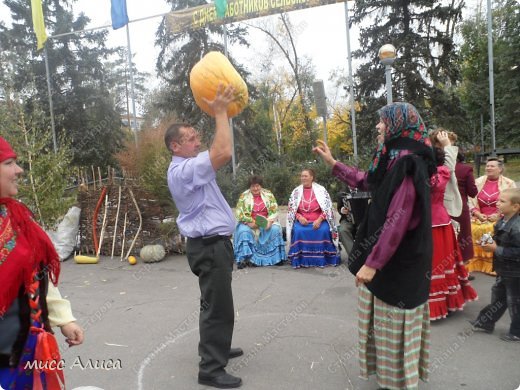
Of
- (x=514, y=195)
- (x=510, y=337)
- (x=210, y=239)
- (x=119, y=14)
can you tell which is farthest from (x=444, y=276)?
(x=119, y=14)

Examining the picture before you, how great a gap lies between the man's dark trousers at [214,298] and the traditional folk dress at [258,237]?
378 cm

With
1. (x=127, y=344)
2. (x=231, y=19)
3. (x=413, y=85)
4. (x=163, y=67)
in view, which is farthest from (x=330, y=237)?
(x=163, y=67)

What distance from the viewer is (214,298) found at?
3084mm

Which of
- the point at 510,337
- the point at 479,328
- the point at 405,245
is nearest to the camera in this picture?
the point at 405,245

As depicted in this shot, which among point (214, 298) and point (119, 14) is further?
point (119, 14)

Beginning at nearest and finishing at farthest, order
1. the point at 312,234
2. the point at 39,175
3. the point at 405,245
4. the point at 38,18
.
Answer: the point at 405,245, the point at 312,234, the point at 39,175, the point at 38,18

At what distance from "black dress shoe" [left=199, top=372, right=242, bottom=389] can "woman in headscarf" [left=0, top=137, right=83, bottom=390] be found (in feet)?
4.80

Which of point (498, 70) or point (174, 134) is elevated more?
point (498, 70)

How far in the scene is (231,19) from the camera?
13883 mm

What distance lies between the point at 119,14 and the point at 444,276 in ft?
45.3

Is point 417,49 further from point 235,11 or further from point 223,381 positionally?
point 223,381

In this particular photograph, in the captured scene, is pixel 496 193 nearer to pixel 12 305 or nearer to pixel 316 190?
pixel 316 190

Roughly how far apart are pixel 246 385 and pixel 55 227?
20.7ft

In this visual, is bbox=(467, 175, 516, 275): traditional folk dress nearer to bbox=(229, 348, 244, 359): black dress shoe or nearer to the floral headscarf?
the floral headscarf
